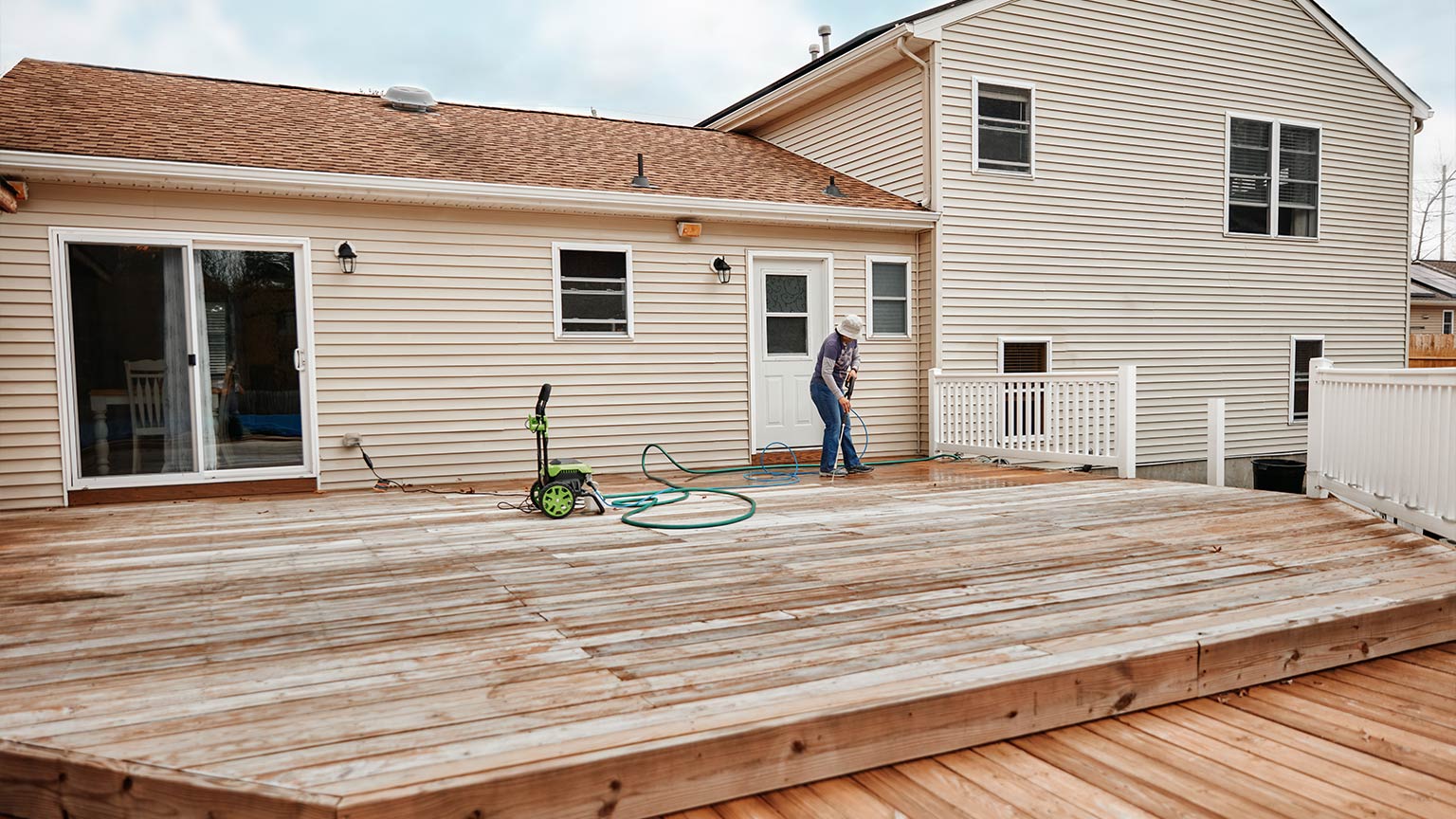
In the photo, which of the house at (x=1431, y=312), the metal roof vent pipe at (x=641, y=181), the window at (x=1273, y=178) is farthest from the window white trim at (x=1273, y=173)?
the house at (x=1431, y=312)

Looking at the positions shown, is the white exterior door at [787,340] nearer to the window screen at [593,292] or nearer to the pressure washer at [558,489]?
the window screen at [593,292]

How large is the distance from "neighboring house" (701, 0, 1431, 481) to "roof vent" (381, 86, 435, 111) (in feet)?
13.3

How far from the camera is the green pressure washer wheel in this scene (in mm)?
5371

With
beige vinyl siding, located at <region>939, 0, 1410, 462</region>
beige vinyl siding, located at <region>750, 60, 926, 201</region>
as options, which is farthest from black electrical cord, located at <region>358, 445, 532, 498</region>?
beige vinyl siding, located at <region>750, 60, 926, 201</region>

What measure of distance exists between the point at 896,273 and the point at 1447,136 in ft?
117

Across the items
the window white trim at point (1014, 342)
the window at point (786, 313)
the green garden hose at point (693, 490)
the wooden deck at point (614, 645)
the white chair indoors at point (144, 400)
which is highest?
the window at point (786, 313)

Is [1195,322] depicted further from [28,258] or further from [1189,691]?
[28,258]

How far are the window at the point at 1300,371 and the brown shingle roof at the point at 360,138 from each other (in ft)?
18.9

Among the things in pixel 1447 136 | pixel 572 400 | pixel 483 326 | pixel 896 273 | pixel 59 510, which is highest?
pixel 1447 136

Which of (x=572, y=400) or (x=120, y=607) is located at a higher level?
(x=572, y=400)

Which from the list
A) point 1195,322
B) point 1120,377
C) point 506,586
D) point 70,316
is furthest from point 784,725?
point 1195,322

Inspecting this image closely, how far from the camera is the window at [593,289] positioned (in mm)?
7926

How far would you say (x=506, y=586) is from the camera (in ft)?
12.0

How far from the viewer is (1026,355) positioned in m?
9.90
